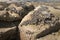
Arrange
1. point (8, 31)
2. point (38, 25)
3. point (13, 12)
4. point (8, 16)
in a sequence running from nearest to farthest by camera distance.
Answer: point (38, 25)
point (8, 31)
point (8, 16)
point (13, 12)

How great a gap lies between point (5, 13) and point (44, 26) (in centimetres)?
116

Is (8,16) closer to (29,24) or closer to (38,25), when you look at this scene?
(29,24)

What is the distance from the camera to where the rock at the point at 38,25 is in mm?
4106

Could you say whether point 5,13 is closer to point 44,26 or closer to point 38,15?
point 38,15

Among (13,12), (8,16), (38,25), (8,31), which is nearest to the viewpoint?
(38,25)

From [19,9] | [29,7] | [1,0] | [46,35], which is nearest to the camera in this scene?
[46,35]

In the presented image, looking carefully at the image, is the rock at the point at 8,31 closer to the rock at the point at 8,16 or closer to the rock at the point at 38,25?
the rock at the point at 8,16

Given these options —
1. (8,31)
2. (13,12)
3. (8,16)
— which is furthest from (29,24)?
(13,12)

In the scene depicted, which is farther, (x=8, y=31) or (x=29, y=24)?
(x=8, y=31)

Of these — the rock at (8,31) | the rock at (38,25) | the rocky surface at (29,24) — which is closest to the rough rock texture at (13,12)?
the rocky surface at (29,24)

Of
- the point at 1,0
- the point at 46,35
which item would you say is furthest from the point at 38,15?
the point at 1,0

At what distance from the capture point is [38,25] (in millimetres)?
4297

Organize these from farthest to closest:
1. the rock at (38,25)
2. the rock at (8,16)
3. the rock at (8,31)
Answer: the rock at (8,16), the rock at (8,31), the rock at (38,25)

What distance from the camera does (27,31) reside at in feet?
13.9
